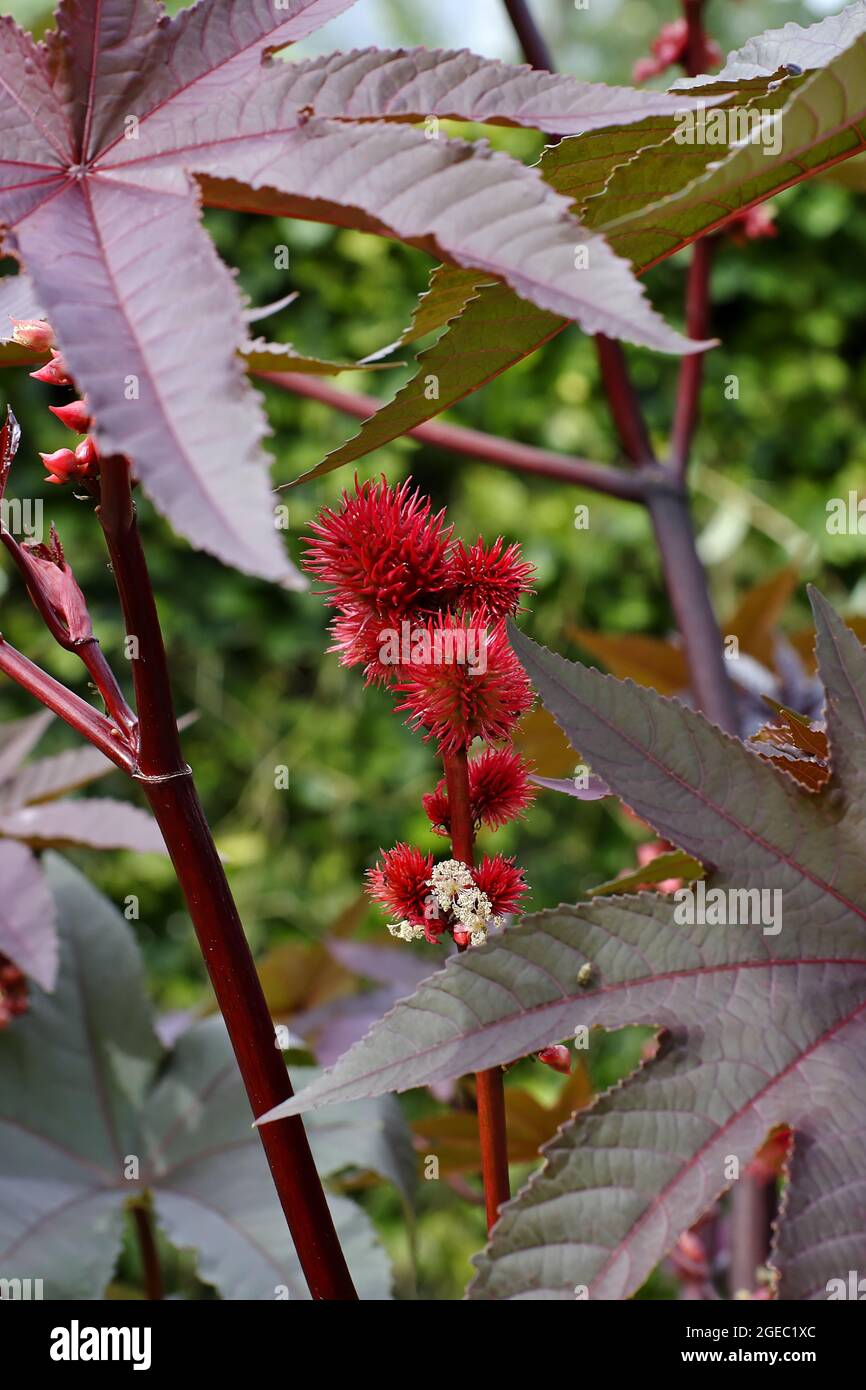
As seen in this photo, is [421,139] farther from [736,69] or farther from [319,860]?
[319,860]

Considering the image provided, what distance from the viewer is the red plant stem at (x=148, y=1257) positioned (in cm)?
75

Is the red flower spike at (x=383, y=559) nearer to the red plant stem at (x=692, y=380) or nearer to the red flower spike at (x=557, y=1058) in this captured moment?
the red flower spike at (x=557, y=1058)

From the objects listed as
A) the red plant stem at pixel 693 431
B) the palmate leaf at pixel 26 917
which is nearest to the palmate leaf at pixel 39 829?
the palmate leaf at pixel 26 917

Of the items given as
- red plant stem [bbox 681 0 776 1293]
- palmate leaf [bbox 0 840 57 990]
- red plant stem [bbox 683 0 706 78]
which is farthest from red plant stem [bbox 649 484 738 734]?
palmate leaf [bbox 0 840 57 990]

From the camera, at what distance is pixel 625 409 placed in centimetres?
96

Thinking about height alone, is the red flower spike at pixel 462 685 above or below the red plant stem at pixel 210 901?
above

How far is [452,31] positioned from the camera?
254cm

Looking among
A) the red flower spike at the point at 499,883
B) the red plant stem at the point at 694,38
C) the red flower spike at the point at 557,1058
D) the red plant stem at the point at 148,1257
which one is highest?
the red plant stem at the point at 694,38

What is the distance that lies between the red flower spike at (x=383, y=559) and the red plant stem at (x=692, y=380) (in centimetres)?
56

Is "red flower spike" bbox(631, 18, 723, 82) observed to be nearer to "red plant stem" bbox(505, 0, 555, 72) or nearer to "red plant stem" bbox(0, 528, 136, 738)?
"red plant stem" bbox(505, 0, 555, 72)

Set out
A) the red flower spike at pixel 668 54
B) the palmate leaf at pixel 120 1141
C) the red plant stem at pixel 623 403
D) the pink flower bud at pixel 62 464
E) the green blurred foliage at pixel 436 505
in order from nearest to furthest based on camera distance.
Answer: the pink flower bud at pixel 62 464 → the palmate leaf at pixel 120 1141 → the red plant stem at pixel 623 403 → the red flower spike at pixel 668 54 → the green blurred foliage at pixel 436 505

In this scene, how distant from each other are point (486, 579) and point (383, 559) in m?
0.04
